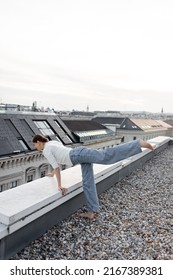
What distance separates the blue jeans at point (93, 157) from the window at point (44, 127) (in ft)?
67.8

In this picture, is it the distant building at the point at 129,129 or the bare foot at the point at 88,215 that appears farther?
the distant building at the point at 129,129

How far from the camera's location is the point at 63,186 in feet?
13.6

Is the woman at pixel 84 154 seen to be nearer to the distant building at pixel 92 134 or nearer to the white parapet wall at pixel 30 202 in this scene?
the white parapet wall at pixel 30 202

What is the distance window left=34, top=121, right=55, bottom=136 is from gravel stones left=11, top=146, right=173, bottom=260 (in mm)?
19801

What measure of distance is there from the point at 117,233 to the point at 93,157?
112 centimetres

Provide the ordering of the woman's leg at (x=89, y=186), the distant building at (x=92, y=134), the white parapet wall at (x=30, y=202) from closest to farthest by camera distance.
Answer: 1. the white parapet wall at (x=30, y=202)
2. the woman's leg at (x=89, y=186)
3. the distant building at (x=92, y=134)

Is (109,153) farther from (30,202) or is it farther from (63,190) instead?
(30,202)

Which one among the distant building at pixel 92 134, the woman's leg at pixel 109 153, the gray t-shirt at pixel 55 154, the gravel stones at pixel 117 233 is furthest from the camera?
the distant building at pixel 92 134

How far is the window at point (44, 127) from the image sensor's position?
81.6 ft

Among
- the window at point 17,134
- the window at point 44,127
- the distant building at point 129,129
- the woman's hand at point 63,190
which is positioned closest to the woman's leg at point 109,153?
the woman's hand at point 63,190
